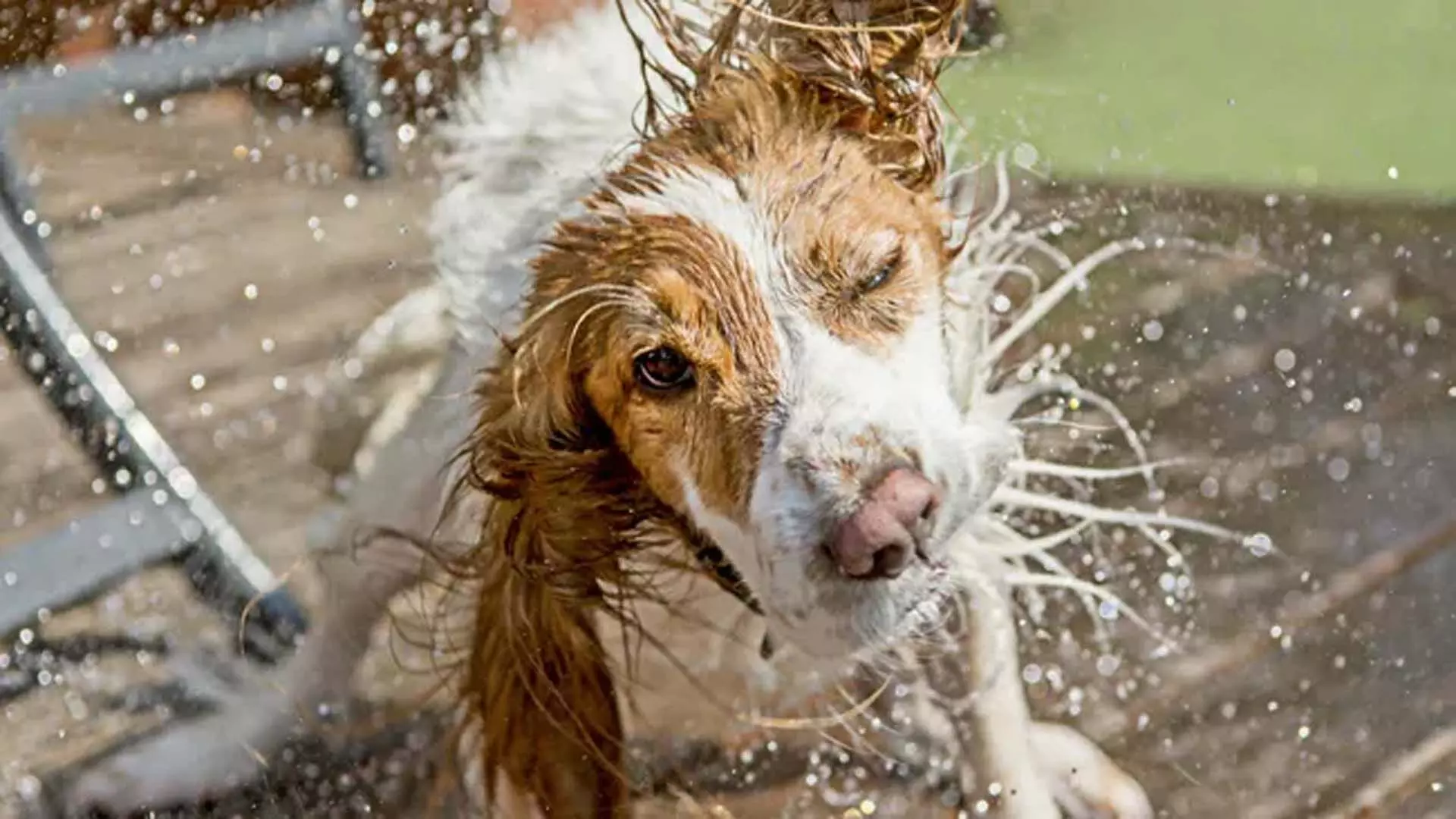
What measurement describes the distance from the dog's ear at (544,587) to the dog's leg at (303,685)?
0.19 ft

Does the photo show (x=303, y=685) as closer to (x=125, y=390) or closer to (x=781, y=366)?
(x=125, y=390)

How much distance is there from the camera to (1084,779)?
973mm

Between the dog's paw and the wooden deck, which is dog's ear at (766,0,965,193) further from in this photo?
the dog's paw

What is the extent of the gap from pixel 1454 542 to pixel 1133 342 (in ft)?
1.01

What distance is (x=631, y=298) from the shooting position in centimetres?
72

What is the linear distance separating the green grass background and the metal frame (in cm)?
46

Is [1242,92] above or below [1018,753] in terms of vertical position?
above

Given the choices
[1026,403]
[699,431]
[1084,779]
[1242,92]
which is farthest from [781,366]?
[1242,92]

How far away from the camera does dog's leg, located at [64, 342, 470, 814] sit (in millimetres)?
884

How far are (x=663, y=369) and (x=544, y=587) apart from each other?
193 millimetres

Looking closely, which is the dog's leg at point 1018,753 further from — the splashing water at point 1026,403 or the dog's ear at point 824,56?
the dog's ear at point 824,56

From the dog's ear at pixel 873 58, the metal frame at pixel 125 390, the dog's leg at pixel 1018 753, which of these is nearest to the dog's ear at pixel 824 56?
the dog's ear at pixel 873 58

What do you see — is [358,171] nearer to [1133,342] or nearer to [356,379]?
[356,379]

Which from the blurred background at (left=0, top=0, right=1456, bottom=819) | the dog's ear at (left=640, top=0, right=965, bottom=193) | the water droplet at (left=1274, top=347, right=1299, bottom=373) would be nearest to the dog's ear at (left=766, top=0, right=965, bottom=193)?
the dog's ear at (left=640, top=0, right=965, bottom=193)
